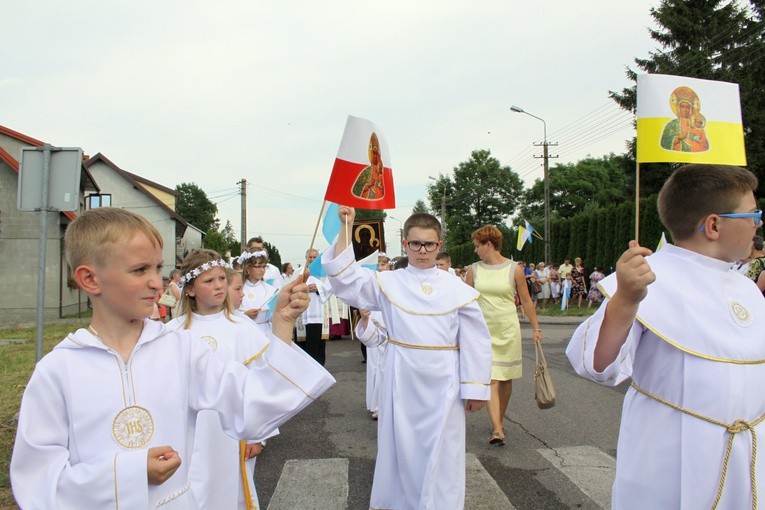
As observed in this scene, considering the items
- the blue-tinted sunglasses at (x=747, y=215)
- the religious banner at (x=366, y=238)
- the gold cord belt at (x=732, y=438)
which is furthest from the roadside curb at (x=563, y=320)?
the gold cord belt at (x=732, y=438)

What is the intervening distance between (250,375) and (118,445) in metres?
0.49

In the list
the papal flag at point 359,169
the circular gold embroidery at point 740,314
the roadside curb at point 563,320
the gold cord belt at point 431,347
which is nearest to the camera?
the circular gold embroidery at point 740,314

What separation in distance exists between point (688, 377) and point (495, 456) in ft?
12.9

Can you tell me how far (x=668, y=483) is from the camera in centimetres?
256

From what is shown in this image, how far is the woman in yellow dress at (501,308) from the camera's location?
277 inches

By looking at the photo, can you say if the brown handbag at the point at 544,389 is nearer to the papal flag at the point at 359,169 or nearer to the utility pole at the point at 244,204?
the papal flag at the point at 359,169

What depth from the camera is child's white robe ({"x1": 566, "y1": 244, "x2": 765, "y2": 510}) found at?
249cm

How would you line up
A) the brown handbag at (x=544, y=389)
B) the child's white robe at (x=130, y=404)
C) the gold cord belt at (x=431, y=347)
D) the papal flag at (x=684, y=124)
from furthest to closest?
the brown handbag at (x=544, y=389) → the gold cord belt at (x=431, y=347) → the papal flag at (x=684, y=124) → the child's white robe at (x=130, y=404)

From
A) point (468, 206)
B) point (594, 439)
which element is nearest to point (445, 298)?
point (594, 439)

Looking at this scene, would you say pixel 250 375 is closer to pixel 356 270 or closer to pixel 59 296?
pixel 356 270

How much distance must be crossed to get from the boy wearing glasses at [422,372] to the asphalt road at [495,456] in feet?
2.10

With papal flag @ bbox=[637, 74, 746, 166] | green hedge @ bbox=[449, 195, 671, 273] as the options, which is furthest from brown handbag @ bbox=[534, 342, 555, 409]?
green hedge @ bbox=[449, 195, 671, 273]

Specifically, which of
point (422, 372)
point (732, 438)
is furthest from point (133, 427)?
point (422, 372)

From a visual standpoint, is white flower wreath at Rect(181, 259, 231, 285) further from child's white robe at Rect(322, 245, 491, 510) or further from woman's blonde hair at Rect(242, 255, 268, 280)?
woman's blonde hair at Rect(242, 255, 268, 280)
